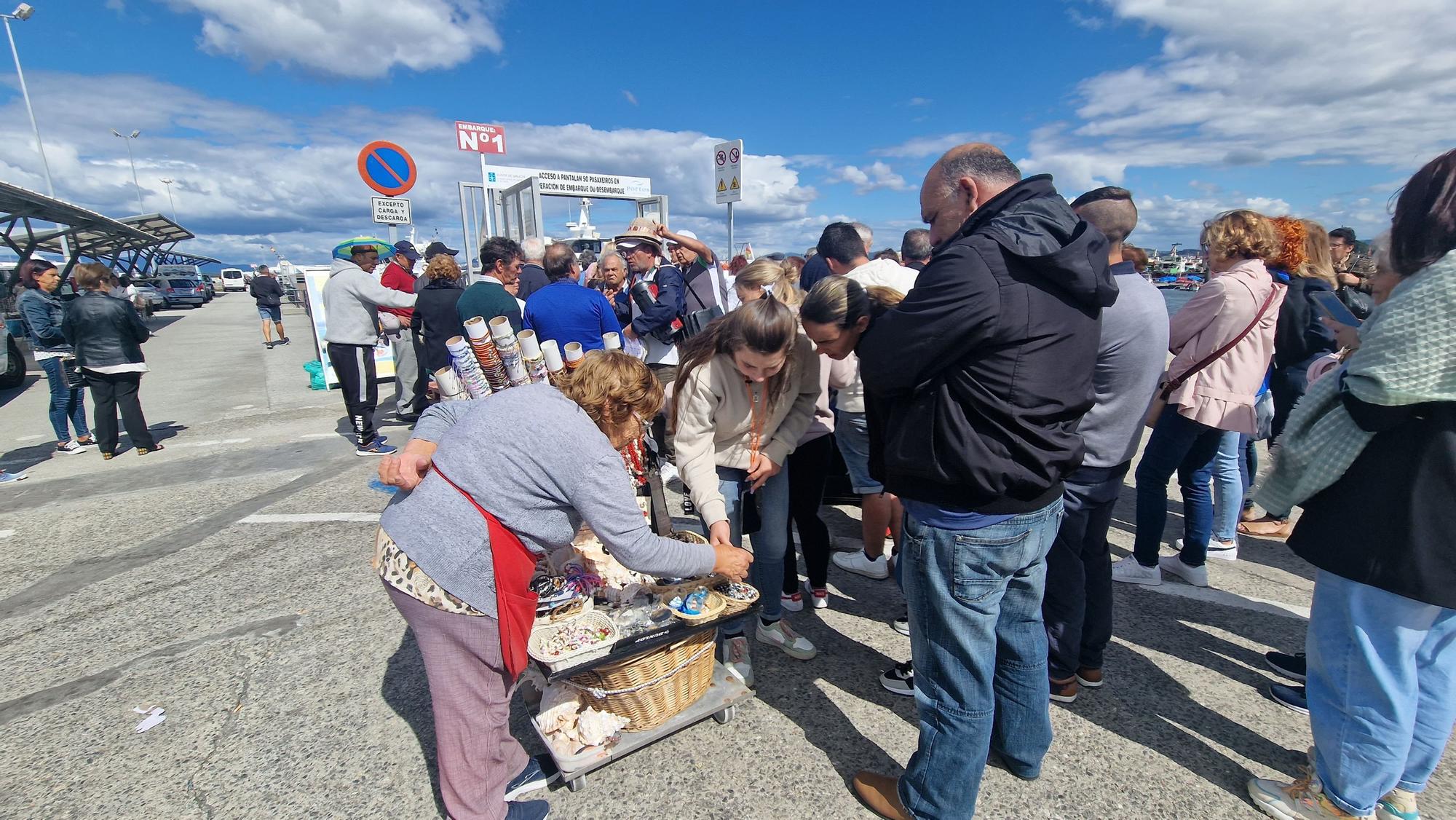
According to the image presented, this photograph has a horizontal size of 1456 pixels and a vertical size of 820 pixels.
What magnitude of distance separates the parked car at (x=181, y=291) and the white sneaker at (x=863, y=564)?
3669cm

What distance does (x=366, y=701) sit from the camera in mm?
2680

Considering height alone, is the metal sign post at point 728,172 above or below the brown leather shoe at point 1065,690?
above

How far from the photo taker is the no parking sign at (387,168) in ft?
22.2

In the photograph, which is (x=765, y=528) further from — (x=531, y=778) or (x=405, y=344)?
(x=405, y=344)

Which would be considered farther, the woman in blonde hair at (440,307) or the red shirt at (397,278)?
the red shirt at (397,278)

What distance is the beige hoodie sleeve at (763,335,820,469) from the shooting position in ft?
A: 8.72

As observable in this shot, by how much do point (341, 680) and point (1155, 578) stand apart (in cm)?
423

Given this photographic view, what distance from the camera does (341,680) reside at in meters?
2.80

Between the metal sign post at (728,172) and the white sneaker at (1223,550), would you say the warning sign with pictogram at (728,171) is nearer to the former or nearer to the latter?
the metal sign post at (728,172)

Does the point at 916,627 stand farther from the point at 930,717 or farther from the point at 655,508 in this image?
the point at 655,508

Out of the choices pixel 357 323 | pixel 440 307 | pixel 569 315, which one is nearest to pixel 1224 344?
pixel 569 315

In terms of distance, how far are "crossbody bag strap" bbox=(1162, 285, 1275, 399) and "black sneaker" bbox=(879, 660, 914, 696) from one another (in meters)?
1.98

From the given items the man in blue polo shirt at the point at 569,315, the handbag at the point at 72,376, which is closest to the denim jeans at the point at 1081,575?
the man in blue polo shirt at the point at 569,315

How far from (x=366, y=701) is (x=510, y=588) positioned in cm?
139
